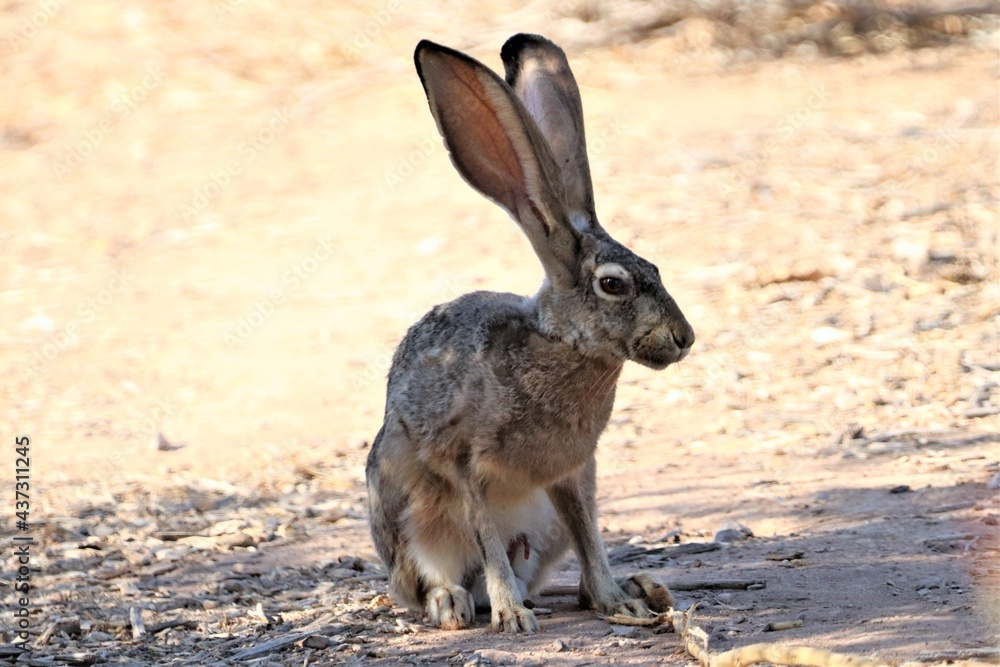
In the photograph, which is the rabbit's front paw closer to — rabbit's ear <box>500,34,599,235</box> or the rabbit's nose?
the rabbit's nose

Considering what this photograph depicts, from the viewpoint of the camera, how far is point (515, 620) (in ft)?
15.0

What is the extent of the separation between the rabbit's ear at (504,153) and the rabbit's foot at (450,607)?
127 centimetres

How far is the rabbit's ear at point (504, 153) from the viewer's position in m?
4.37

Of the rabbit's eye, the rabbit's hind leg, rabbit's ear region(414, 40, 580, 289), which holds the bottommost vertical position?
the rabbit's hind leg

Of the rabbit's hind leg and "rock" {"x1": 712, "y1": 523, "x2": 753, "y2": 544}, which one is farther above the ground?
the rabbit's hind leg

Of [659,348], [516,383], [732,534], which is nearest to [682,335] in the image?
[659,348]

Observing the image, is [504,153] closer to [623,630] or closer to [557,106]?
[557,106]

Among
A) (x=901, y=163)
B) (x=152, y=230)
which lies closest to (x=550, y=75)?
(x=901, y=163)

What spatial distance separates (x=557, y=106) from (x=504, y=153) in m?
0.52

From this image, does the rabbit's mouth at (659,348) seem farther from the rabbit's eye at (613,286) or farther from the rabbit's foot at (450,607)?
the rabbit's foot at (450,607)

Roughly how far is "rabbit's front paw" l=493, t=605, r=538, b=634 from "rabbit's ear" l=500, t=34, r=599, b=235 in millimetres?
1431

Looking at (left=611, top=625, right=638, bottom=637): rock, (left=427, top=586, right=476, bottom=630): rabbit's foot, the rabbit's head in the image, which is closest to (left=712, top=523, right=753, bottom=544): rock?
(left=611, top=625, right=638, bottom=637): rock

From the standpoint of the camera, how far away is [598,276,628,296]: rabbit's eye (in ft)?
14.5

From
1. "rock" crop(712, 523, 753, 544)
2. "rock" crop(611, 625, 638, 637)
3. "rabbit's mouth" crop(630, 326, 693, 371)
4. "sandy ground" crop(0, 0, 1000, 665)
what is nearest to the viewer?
"rabbit's mouth" crop(630, 326, 693, 371)
